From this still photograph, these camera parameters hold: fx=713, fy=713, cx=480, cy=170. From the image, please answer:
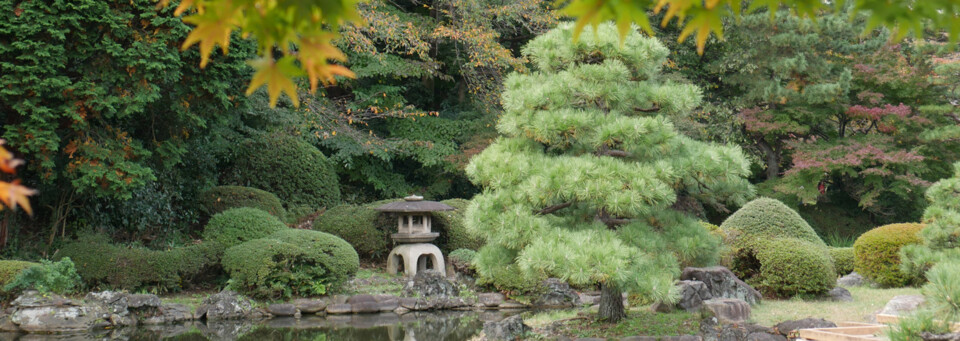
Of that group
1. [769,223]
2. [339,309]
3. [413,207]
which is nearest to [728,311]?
[769,223]

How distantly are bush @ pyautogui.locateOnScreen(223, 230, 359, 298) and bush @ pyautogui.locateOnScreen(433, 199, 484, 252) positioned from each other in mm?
2686

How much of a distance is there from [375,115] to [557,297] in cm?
435

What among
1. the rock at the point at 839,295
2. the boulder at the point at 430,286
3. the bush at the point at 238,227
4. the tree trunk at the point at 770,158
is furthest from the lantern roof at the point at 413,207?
the tree trunk at the point at 770,158

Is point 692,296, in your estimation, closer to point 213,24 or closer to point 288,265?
point 288,265

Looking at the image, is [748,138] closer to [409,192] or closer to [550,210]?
[409,192]

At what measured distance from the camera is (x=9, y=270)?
693 cm

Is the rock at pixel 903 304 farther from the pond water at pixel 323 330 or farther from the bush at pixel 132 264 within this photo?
the bush at pixel 132 264

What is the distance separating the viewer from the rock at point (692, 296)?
7.01 metres

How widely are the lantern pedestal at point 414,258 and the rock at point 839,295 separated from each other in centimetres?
485

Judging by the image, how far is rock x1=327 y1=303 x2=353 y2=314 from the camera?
8.26m

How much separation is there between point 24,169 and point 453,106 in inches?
336

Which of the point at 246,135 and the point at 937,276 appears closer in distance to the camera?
the point at 937,276

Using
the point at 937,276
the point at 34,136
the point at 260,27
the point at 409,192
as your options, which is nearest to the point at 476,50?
the point at 409,192

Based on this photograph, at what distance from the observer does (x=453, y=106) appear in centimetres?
1502
